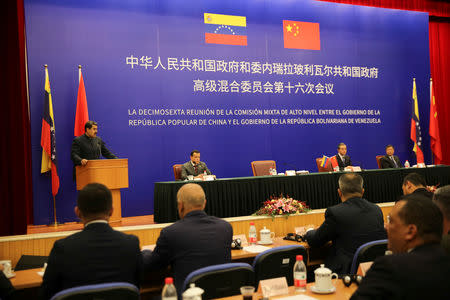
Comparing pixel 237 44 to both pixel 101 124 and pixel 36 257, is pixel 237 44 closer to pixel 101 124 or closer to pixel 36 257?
pixel 101 124

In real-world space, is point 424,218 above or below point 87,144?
below

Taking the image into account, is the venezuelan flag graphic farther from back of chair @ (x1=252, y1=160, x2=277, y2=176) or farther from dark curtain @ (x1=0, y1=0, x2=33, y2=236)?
dark curtain @ (x1=0, y1=0, x2=33, y2=236)

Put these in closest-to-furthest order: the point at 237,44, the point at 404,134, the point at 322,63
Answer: the point at 237,44 → the point at 322,63 → the point at 404,134

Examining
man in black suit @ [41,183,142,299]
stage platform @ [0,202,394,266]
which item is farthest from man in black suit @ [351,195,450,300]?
stage platform @ [0,202,394,266]

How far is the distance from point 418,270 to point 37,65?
6.82m

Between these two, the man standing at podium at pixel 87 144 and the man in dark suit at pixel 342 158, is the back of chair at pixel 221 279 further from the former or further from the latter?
the man in dark suit at pixel 342 158

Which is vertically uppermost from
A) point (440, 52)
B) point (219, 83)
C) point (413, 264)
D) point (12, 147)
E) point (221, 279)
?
point (440, 52)

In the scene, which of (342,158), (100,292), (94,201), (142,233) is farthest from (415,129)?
(100,292)

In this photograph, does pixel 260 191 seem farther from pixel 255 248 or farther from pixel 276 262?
pixel 276 262

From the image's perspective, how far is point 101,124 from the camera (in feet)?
Result: 23.6

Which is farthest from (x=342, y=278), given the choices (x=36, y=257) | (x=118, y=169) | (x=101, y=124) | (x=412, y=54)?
(x=412, y=54)

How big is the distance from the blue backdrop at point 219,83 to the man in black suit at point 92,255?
5.08 metres

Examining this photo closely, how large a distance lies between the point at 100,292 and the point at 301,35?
26.6ft

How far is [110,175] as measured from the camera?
5.52 m
